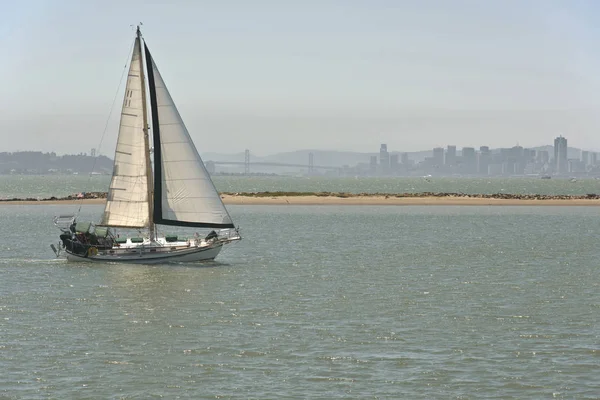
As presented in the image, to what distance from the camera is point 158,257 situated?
5081 cm

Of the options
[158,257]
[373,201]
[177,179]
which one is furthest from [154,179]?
[373,201]

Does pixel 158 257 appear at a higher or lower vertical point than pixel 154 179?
lower

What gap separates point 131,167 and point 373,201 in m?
89.5

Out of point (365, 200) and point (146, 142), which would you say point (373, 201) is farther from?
point (146, 142)

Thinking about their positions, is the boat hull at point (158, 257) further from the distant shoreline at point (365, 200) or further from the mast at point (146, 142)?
the distant shoreline at point (365, 200)

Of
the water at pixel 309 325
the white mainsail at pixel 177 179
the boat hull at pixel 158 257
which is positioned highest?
the white mainsail at pixel 177 179

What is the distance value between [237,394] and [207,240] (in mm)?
29845

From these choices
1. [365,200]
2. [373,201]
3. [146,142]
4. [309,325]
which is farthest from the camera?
[365,200]

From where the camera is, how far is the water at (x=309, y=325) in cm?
2420

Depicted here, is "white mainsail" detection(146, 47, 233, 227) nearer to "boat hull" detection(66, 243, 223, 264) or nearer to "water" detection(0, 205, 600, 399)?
"boat hull" detection(66, 243, 223, 264)

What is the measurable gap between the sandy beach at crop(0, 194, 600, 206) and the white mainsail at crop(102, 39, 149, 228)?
7935 centimetres

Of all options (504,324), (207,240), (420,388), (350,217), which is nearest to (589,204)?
(350,217)

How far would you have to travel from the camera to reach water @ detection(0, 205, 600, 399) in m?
24.2

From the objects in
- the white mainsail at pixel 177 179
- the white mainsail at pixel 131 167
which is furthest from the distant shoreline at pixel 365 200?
the white mainsail at pixel 177 179
